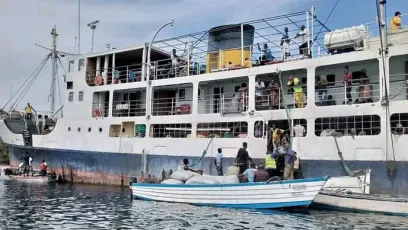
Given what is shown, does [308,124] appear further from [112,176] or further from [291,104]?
[112,176]

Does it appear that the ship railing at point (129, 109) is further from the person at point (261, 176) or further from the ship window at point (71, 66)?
the person at point (261, 176)

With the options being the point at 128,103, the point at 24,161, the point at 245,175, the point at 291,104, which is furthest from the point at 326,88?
the point at 24,161

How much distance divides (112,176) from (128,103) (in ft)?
13.9

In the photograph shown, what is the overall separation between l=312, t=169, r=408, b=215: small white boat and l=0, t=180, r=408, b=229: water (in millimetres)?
368

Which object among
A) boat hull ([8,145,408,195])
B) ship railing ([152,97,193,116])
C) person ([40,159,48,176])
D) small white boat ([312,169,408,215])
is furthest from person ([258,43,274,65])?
person ([40,159,48,176])

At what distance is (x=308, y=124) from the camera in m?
17.6

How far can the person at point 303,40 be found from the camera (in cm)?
1881

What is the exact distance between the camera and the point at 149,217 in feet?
43.7

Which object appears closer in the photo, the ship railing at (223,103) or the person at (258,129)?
the person at (258,129)

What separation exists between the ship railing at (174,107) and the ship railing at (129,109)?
2.60ft

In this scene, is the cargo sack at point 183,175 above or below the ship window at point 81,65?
below

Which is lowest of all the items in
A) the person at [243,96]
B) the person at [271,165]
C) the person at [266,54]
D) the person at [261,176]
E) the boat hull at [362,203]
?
the boat hull at [362,203]

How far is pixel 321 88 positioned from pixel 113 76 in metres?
12.2

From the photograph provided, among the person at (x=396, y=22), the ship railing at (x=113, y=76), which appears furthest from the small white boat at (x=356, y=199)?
the ship railing at (x=113, y=76)
